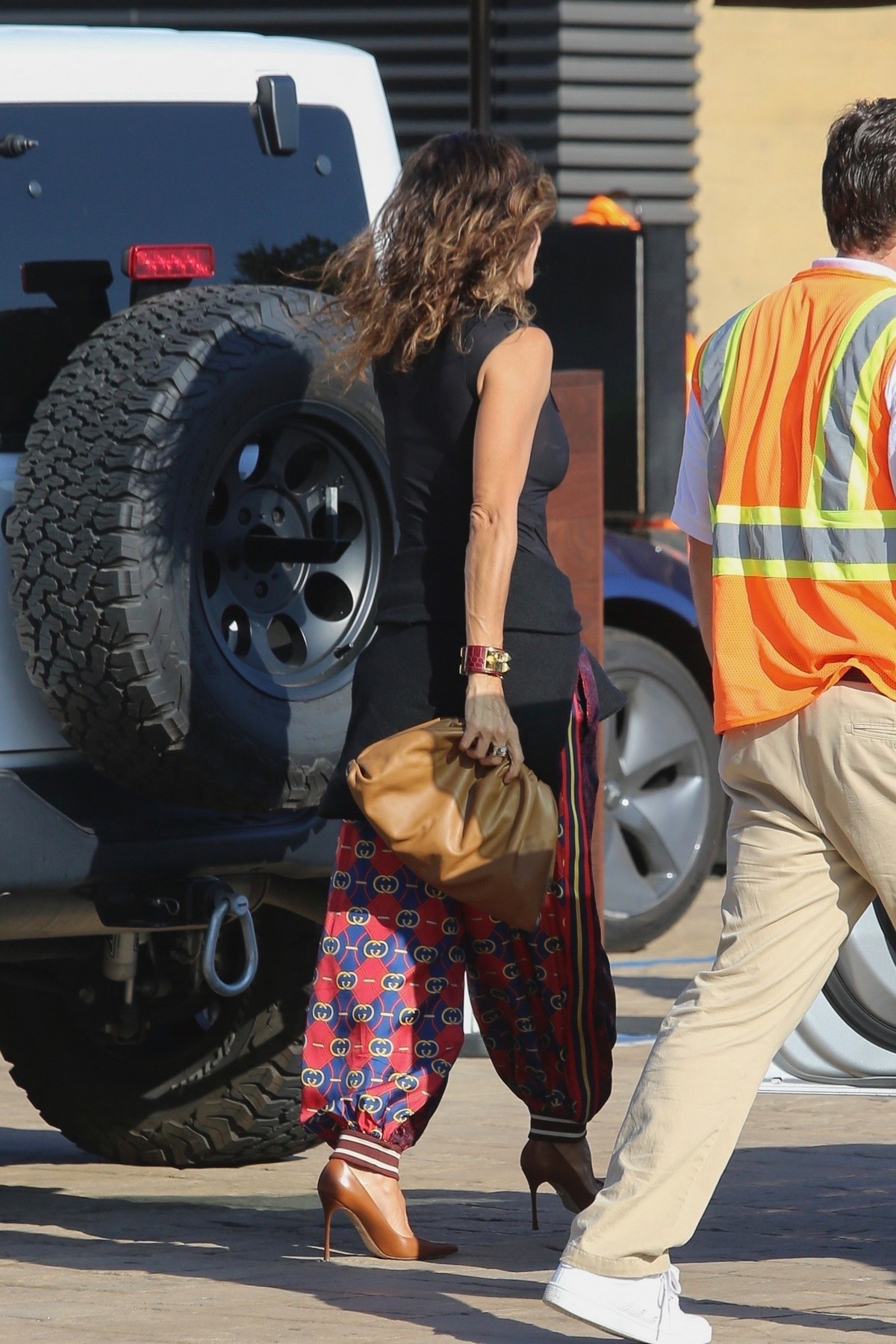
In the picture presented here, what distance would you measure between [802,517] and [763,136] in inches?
352

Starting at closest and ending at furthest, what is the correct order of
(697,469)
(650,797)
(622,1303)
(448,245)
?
(622,1303) < (697,469) < (448,245) < (650,797)

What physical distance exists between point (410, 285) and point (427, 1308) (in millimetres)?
1619

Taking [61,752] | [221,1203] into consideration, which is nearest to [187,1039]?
[221,1203]

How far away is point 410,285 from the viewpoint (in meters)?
4.03

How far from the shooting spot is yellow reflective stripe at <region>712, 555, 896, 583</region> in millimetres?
3334

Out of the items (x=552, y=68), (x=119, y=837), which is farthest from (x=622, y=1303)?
(x=552, y=68)

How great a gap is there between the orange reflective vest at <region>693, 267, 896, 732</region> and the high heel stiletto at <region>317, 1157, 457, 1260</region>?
1.11 m

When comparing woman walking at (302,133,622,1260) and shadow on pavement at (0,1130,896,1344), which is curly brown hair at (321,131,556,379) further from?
shadow on pavement at (0,1130,896,1344)

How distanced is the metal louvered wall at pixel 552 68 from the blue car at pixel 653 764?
12.2 ft

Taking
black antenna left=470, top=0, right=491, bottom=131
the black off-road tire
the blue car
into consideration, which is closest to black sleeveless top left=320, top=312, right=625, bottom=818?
the black off-road tire

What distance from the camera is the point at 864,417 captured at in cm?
331

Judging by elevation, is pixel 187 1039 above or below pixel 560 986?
below

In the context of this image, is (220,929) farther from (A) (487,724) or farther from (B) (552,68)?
(B) (552,68)

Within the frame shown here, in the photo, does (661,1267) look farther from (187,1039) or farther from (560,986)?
(187,1039)
